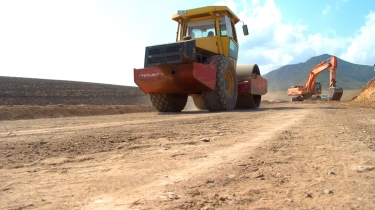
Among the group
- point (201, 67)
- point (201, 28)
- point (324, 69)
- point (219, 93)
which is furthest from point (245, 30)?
point (324, 69)

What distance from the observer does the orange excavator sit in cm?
2259

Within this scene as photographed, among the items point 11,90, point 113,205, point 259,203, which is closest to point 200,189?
point 259,203

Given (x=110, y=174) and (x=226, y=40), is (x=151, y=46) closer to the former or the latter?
(x=226, y=40)

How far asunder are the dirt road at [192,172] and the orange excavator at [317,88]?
20567mm

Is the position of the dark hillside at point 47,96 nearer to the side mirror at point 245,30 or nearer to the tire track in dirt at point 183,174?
the side mirror at point 245,30

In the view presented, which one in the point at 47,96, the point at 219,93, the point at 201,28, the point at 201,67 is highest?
the point at 201,28

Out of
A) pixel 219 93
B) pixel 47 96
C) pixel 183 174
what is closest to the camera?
pixel 183 174

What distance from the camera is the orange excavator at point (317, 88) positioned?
74.1 feet

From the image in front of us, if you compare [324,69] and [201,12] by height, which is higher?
[201,12]

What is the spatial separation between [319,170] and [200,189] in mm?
912

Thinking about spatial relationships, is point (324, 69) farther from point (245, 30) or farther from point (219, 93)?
point (219, 93)

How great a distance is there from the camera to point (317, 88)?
84.8 ft

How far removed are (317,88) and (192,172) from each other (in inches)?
1014

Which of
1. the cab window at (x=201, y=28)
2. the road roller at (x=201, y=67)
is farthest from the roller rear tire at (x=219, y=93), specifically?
the cab window at (x=201, y=28)
